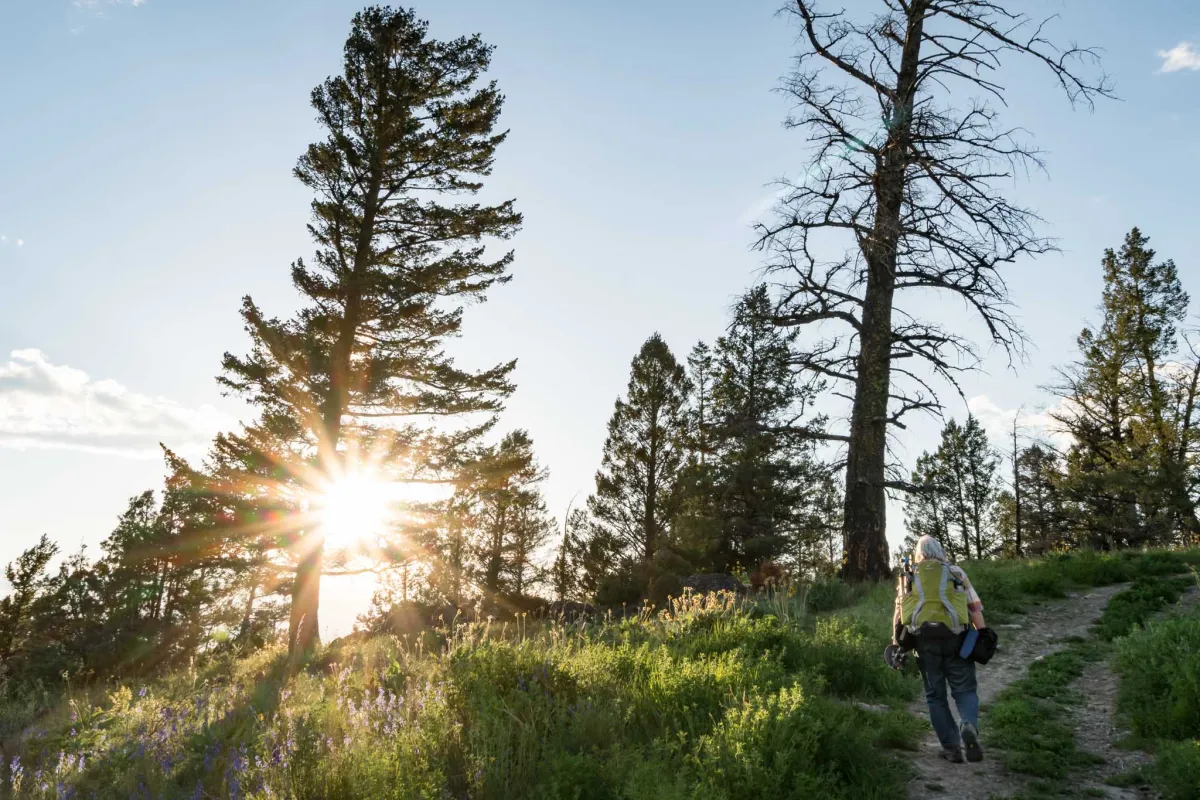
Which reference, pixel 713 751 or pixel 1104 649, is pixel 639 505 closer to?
pixel 1104 649

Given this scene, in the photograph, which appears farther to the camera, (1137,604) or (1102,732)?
(1137,604)

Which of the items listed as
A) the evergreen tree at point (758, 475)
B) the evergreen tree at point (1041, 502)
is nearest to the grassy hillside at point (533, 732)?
the evergreen tree at point (758, 475)

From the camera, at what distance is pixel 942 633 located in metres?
5.23

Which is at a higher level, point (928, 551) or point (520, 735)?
point (928, 551)

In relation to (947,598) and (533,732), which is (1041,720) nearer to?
(947,598)

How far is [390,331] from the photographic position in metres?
16.5

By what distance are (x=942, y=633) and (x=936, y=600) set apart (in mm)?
246

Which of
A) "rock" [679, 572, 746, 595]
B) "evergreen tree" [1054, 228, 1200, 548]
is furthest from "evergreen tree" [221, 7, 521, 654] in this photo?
"evergreen tree" [1054, 228, 1200, 548]

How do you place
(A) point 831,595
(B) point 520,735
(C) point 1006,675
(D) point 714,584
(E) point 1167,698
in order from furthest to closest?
(D) point 714,584, (A) point 831,595, (C) point 1006,675, (E) point 1167,698, (B) point 520,735

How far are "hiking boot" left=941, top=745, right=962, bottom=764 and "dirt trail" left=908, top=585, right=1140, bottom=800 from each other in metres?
0.05

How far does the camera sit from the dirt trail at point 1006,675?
4.32 m

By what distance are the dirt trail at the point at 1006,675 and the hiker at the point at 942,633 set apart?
0.68ft

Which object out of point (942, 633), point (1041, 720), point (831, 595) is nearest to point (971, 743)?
point (942, 633)

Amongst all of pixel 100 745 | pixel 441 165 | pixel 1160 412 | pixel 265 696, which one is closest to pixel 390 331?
pixel 441 165
